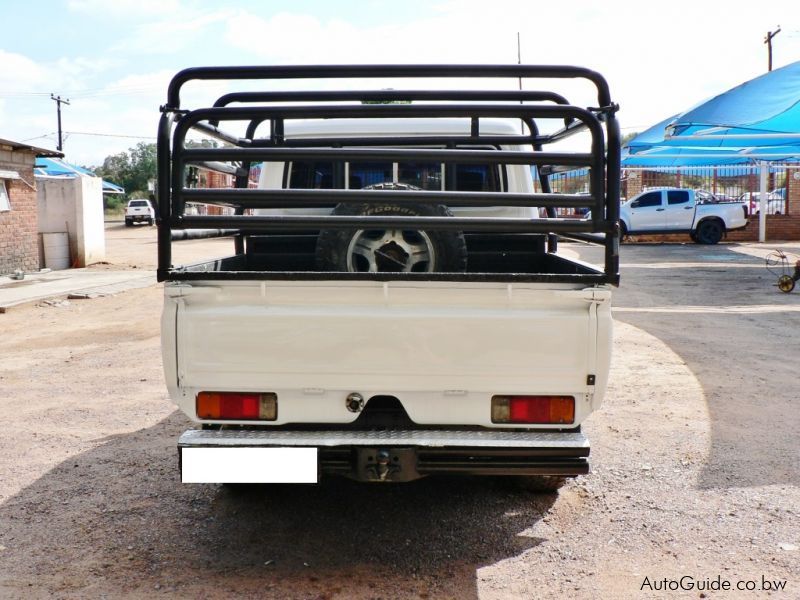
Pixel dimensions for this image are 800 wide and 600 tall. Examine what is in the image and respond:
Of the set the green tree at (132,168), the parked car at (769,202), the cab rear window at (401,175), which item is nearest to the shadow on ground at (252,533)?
the cab rear window at (401,175)

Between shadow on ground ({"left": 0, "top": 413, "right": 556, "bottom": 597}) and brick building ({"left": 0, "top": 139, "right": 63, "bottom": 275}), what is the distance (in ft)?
45.4

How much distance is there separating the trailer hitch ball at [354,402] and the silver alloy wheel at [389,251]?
64 cm

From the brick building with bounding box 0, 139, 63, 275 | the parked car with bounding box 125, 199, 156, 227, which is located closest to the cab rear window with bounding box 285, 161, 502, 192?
the brick building with bounding box 0, 139, 63, 275

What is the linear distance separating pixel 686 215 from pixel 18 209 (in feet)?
62.3

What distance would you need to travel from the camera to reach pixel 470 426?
10.4 feet

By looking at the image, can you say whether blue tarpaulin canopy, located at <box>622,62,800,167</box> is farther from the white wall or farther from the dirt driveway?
the white wall

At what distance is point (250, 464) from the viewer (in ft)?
10.1

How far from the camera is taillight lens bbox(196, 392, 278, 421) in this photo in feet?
10.4

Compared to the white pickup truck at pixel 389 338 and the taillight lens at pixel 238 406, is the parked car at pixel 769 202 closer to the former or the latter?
the white pickup truck at pixel 389 338

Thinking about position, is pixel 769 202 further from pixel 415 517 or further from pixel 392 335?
pixel 392 335

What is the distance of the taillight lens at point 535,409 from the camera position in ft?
10.3

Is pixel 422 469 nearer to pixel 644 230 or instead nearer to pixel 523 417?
pixel 523 417

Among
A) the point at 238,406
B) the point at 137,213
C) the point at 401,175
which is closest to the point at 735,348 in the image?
Result: the point at 401,175

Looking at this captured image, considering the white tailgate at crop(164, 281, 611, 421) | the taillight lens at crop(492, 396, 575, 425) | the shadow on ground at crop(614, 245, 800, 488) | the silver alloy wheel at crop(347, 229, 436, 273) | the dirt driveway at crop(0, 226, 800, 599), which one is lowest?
the dirt driveway at crop(0, 226, 800, 599)
